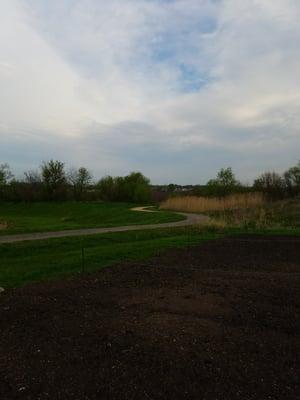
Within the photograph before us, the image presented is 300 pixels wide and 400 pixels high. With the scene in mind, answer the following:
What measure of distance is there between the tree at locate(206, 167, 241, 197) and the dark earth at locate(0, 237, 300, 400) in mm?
36598

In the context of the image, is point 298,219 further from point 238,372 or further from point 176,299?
point 238,372

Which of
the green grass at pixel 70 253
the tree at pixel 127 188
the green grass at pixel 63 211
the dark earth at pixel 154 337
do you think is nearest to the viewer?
the dark earth at pixel 154 337

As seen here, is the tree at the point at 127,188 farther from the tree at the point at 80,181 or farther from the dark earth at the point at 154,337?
the dark earth at the point at 154,337

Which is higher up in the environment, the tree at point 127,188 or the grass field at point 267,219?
the tree at point 127,188

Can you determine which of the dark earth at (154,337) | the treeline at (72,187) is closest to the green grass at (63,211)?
the treeline at (72,187)

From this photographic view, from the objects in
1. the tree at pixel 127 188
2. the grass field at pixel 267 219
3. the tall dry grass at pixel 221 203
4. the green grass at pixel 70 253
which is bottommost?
the green grass at pixel 70 253

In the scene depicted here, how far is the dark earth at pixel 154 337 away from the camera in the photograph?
3.68 m

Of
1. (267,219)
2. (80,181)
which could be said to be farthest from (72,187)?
(267,219)

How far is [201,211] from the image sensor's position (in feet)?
103

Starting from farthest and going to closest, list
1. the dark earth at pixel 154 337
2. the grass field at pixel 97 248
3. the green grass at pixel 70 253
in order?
1. the grass field at pixel 97 248
2. the green grass at pixel 70 253
3. the dark earth at pixel 154 337

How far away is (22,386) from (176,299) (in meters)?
3.03

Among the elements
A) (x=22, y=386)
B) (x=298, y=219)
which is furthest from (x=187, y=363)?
(x=298, y=219)

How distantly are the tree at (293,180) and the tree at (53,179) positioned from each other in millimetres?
27596

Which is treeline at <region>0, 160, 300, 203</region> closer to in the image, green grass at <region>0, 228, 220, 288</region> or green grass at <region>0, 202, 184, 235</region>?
green grass at <region>0, 202, 184, 235</region>
